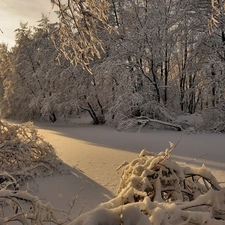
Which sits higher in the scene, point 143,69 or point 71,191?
point 143,69

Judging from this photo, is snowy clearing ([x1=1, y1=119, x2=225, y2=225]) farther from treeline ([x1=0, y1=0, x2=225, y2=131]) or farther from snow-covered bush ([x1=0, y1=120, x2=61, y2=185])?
treeline ([x1=0, y1=0, x2=225, y2=131])

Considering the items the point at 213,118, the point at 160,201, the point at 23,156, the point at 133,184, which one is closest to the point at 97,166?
the point at 23,156

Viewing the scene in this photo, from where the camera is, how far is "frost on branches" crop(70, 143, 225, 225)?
1.63 meters

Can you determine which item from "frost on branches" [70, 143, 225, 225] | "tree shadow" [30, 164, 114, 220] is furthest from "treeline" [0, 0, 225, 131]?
"frost on branches" [70, 143, 225, 225]

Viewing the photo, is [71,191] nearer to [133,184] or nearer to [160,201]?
[133,184]

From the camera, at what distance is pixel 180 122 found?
12.9 meters

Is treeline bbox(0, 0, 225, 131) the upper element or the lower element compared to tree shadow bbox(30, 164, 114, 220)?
upper

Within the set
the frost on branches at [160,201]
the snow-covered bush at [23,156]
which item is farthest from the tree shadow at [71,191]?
the frost on branches at [160,201]

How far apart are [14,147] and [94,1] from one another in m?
3.68

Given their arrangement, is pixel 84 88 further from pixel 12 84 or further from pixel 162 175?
pixel 162 175

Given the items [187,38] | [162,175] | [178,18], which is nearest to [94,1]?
[162,175]

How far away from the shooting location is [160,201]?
245cm

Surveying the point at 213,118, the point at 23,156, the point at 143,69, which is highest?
the point at 143,69

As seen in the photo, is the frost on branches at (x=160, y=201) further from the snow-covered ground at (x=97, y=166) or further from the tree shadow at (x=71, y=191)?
the tree shadow at (x=71, y=191)
